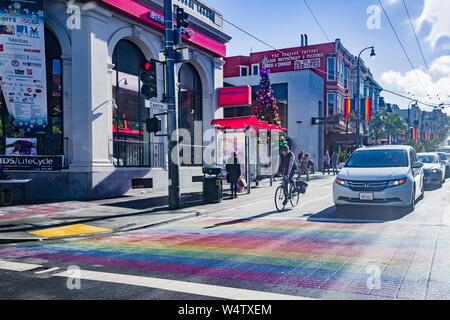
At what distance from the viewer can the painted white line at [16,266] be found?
5.43m

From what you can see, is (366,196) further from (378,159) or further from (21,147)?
(21,147)

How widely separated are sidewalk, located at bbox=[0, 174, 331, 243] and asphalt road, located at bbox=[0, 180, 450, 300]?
23.1 inches

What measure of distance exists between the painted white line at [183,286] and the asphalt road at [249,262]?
0.01 meters

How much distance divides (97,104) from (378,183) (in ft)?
32.8

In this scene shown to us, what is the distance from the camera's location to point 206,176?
12922 millimetres

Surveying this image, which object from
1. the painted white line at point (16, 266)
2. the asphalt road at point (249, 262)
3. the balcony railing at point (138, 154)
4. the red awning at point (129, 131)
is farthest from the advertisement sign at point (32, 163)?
the painted white line at point (16, 266)

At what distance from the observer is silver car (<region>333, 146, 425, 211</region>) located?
8.95 m

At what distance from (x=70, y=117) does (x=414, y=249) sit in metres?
11.9

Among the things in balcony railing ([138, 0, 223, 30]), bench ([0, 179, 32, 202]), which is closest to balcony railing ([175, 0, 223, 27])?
balcony railing ([138, 0, 223, 30])

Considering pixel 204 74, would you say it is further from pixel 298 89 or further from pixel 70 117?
pixel 298 89

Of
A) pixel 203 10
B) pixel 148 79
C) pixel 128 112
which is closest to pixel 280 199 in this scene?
pixel 148 79

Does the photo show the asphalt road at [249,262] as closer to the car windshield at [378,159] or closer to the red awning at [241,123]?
the car windshield at [378,159]

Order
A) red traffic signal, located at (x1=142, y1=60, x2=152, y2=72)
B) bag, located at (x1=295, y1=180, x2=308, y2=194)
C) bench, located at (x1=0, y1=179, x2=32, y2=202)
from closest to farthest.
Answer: red traffic signal, located at (x1=142, y1=60, x2=152, y2=72), bench, located at (x1=0, y1=179, x2=32, y2=202), bag, located at (x1=295, y1=180, x2=308, y2=194)

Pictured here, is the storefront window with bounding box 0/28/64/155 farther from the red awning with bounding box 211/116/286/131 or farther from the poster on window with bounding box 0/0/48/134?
the red awning with bounding box 211/116/286/131
